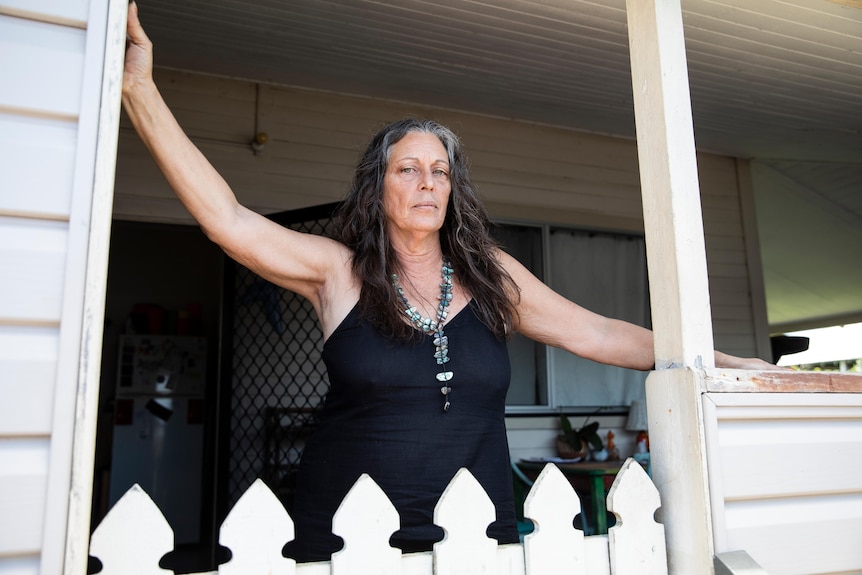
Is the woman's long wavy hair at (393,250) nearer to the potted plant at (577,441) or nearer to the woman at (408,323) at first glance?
the woman at (408,323)

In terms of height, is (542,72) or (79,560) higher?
(542,72)

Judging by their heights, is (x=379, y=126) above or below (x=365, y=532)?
above

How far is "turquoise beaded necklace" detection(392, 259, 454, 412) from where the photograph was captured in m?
1.67

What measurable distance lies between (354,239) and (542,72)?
95.5 inches

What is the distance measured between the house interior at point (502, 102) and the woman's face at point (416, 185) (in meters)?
1.29

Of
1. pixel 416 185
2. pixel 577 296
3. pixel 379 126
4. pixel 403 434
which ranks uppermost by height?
pixel 379 126

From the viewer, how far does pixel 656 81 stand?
1.63 m

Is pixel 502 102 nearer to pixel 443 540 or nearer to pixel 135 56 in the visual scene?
pixel 135 56

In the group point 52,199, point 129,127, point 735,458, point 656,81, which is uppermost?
point 129,127

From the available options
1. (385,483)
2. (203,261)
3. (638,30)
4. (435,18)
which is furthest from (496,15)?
(203,261)

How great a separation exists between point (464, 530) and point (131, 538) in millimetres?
534

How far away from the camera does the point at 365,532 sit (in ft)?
4.09

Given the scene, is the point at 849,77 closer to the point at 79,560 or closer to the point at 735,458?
the point at 735,458

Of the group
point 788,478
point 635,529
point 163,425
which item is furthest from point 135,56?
point 163,425
